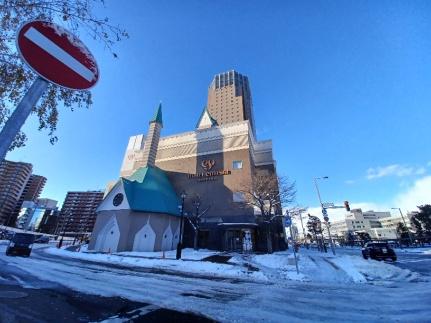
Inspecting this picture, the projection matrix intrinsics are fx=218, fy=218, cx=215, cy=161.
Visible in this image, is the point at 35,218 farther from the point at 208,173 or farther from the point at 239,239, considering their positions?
the point at 239,239

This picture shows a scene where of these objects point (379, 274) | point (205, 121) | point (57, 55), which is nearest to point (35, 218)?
point (205, 121)

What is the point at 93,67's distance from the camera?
2.80m

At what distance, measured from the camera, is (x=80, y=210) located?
424ft

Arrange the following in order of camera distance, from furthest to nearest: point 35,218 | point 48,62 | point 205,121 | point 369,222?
point 369,222, point 35,218, point 205,121, point 48,62

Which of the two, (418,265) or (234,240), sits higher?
(234,240)

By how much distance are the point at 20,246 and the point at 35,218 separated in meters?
134

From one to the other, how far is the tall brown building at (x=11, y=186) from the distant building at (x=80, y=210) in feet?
70.4

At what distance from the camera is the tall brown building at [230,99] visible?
7912 cm

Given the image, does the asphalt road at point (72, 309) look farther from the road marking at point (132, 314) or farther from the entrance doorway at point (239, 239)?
the entrance doorway at point (239, 239)

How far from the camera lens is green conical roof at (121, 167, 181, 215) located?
2980 centimetres

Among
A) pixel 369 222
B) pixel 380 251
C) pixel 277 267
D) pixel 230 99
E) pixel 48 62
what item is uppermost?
pixel 230 99

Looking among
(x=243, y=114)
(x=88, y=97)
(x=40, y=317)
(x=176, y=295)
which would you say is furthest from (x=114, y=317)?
(x=243, y=114)

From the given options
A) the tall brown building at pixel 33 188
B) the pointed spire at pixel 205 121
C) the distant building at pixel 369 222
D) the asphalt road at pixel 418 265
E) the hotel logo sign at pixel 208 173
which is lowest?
the asphalt road at pixel 418 265

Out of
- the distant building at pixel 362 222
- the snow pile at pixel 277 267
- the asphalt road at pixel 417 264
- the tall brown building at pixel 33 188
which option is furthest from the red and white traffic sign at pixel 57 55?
the tall brown building at pixel 33 188
